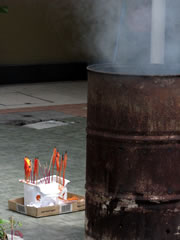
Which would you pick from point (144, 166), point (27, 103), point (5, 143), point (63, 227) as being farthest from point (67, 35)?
point (144, 166)

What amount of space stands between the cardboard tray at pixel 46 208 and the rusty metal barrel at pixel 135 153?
4.16 ft

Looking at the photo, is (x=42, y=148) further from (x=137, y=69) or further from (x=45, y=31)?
(x=45, y=31)

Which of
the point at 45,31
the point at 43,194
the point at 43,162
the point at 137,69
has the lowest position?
the point at 43,162

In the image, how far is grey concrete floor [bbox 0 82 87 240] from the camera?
20.4 ft

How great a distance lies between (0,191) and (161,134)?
2733 mm

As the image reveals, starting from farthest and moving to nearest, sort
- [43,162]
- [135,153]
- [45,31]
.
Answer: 1. [45,31]
2. [43,162]
3. [135,153]

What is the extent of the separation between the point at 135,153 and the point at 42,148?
454 centimetres

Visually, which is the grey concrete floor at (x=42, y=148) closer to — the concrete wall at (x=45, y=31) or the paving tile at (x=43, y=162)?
the paving tile at (x=43, y=162)

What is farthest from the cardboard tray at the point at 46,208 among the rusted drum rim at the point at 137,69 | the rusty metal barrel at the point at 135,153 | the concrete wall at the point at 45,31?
the concrete wall at the point at 45,31

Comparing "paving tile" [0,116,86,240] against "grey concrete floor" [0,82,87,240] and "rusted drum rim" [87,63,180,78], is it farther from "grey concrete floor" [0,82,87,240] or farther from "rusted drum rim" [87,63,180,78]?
"rusted drum rim" [87,63,180,78]

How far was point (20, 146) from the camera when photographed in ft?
31.3

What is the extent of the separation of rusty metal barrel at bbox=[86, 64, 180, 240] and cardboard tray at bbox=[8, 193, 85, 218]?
127 cm

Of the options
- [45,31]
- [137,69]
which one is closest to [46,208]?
[137,69]

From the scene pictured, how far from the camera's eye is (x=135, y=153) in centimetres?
505
